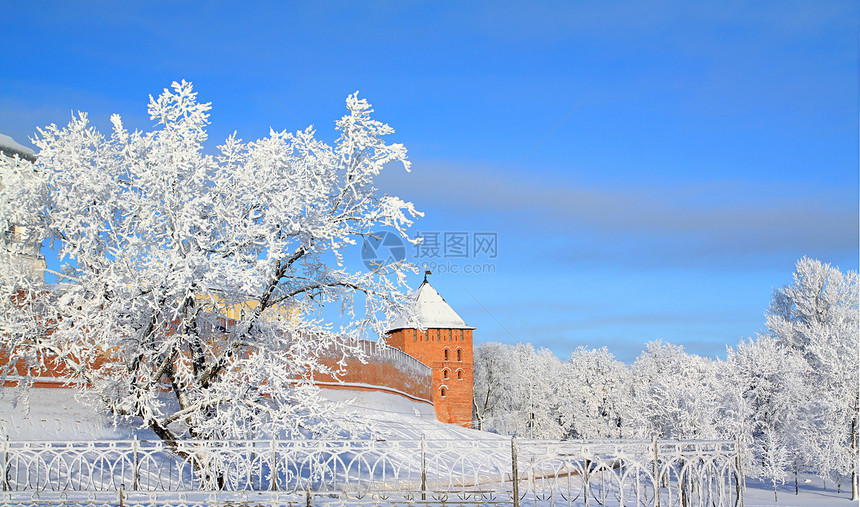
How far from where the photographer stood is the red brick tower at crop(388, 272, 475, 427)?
45.9 m

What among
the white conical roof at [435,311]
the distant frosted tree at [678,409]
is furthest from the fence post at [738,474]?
the white conical roof at [435,311]

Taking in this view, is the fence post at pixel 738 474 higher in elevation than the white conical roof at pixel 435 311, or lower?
lower

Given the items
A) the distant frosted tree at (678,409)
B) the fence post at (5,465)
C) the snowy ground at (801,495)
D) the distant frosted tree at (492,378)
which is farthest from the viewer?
the distant frosted tree at (492,378)

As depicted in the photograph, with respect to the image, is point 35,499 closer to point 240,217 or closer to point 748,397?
point 240,217

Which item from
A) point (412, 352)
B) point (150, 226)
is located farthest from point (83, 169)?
point (412, 352)

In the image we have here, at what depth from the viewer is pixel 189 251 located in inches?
424

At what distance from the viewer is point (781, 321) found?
139 feet

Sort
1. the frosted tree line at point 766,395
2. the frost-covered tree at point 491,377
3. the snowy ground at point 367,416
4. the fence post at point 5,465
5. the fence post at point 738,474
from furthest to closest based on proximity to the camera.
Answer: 1. the frost-covered tree at point 491,377
2. the frosted tree line at point 766,395
3. the snowy ground at point 367,416
4. the fence post at point 5,465
5. the fence post at point 738,474

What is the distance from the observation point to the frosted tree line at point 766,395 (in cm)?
2842

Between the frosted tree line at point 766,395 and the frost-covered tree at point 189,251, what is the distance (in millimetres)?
11631

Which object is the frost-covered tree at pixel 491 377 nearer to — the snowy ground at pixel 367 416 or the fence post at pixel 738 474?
the snowy ground at pixel 367 416

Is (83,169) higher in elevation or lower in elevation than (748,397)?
higher

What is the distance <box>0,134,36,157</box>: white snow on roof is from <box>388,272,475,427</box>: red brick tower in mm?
25785

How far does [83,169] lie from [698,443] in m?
9.79
